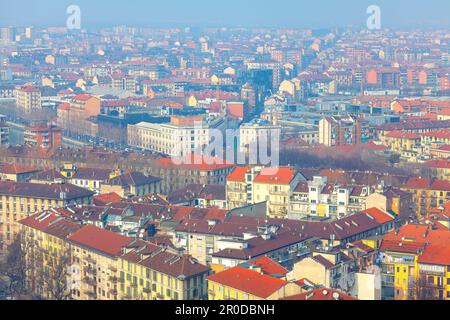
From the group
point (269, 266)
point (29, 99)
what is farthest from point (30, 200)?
point (29, 99)

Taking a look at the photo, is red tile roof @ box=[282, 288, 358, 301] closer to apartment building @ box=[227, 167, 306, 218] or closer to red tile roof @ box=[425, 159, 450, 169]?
apartment building @ box=[227, 167, 306, 218]

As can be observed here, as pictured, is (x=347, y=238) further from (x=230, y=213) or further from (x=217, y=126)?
(x=217, y=126)

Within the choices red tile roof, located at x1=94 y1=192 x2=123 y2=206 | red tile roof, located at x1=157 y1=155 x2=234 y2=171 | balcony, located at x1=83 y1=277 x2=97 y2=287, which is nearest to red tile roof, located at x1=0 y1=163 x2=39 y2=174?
red tile roof, located at x1=157 y1=155 x2=234 y2=171

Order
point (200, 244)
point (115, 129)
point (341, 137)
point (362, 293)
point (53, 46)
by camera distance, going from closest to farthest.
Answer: point (362, 293) < point (200, 244) < point (341, 137) < point (115, 129) < point (53, 46)

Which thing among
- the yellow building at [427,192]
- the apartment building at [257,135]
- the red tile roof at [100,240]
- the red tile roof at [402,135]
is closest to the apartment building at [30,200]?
the red tile roof at [100,240]

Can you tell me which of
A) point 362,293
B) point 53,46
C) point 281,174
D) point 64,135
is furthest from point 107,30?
point 362,293

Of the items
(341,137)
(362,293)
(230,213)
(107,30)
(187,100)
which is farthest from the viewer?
(107,30)
